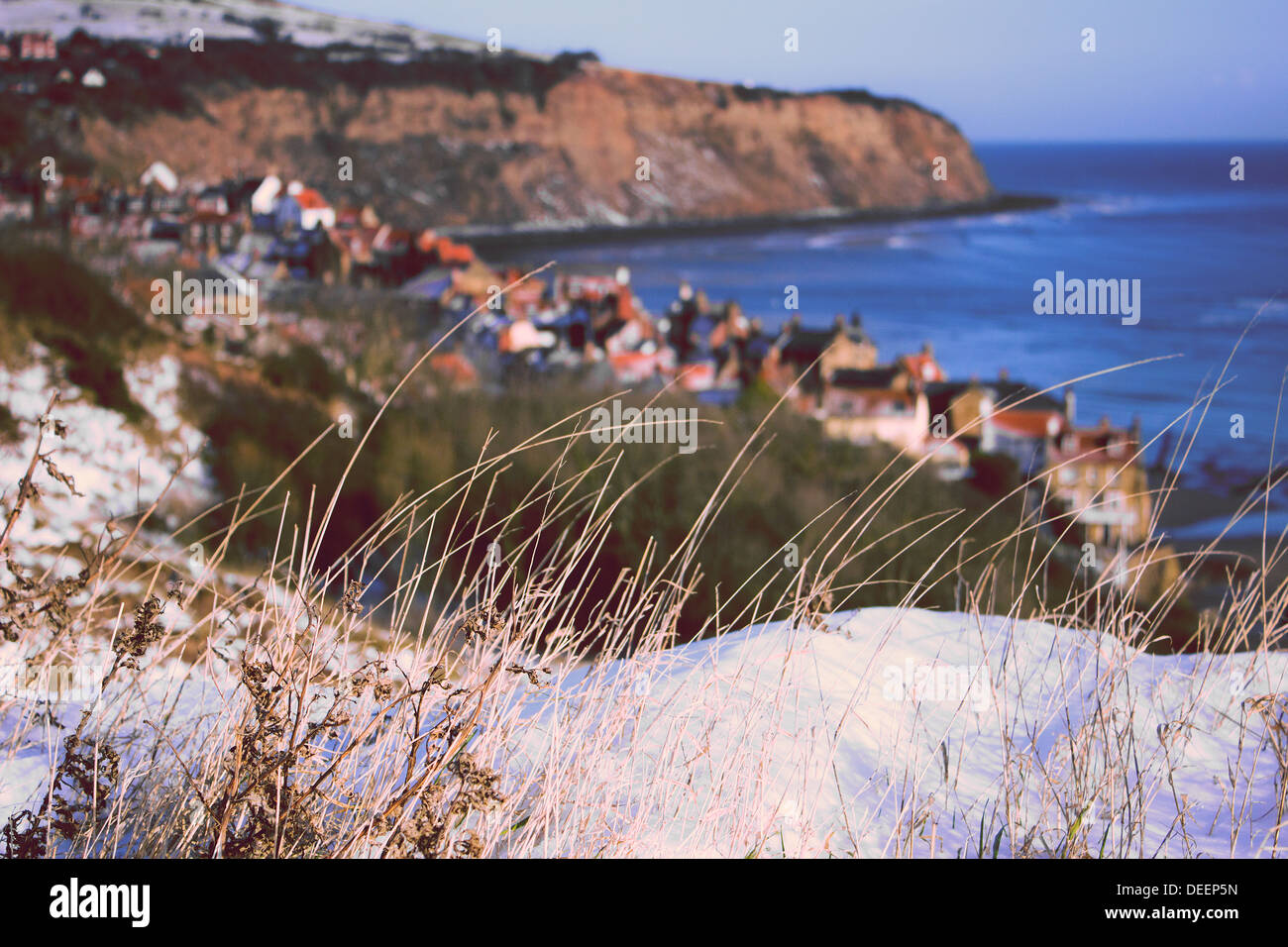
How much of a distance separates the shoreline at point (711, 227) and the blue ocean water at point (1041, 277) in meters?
0.50

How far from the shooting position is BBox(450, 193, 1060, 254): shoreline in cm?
3038

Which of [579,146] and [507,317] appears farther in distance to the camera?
[579,146]

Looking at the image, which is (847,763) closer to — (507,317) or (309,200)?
(507,317)

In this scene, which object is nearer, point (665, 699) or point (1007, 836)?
point (1007, 836)

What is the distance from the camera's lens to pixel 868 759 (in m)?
2.21

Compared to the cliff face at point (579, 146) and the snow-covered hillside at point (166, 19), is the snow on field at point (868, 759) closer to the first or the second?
the cliff face at point (579, 146)

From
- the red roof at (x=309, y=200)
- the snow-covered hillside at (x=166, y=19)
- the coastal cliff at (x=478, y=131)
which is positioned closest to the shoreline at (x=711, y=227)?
the coastal cliff at (x=478, y=131)

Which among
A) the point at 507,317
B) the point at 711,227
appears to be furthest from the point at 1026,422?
the point at 711,227

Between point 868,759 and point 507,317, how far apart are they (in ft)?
58.7

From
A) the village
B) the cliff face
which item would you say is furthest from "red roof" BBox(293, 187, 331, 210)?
the cliff face

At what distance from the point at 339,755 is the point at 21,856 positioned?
579 mm
